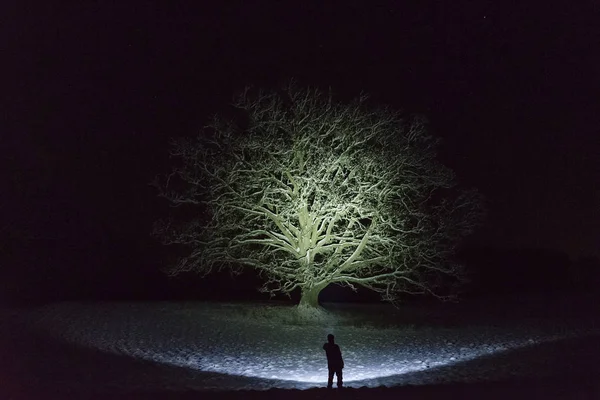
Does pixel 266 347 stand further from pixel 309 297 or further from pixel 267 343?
pixel 309 297

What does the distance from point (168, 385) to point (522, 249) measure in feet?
136

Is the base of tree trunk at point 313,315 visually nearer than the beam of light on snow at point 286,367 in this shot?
No

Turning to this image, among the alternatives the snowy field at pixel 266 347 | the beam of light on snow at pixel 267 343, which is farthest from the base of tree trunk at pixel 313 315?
the beam of light on snow at pixel 267 343

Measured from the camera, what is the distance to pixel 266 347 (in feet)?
55.5

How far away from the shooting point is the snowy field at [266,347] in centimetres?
1243

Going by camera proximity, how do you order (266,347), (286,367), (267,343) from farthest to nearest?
(267,343)
(266,347)
(286,367)

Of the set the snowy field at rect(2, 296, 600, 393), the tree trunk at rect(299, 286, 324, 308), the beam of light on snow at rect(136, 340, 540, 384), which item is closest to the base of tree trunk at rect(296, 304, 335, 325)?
the tree trunk at rect(299, 286, 324, 308)

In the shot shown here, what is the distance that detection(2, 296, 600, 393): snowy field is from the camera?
12430 millimetres

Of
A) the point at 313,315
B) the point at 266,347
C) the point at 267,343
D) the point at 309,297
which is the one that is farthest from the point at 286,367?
the point at 309,297

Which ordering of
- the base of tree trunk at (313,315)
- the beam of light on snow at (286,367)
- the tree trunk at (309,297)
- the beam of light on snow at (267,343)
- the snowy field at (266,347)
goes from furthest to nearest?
1. the tree trunk at (309,297)
2. the base of tree trunk at (313,315)
3. the beam of light on snow at (267,343)
4. the beam of light on snow at (286,367)
5. the snowy field at (266,347)

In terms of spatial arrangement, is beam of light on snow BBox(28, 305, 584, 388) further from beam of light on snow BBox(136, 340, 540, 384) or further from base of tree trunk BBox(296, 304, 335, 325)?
base of tree trunk BBox(296, 304, 335, 325)

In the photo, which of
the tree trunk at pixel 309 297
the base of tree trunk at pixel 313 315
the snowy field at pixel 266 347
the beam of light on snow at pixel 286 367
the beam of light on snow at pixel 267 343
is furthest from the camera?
the tree trunk at pixel 309 297

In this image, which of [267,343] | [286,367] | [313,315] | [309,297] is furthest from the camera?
[309,297]

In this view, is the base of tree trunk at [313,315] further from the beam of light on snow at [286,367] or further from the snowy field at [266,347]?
the beam of light on snow at [286,367]
